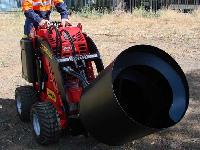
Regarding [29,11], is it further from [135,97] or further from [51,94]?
[135,97]

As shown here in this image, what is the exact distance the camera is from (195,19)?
16.2m

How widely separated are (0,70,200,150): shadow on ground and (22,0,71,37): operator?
4.02ft

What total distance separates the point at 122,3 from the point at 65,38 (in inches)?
637

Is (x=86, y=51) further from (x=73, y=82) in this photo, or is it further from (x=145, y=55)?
(x=145, y=55)

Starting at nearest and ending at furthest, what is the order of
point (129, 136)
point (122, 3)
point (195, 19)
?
point (129, 136)
point (195, 19)
point (122, 3)

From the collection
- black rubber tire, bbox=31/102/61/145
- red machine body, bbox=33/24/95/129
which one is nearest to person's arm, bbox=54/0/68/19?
red machine body, bbox=33/24/95/129

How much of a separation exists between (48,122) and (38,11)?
224cm

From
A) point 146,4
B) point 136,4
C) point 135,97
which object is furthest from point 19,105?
point 136,4

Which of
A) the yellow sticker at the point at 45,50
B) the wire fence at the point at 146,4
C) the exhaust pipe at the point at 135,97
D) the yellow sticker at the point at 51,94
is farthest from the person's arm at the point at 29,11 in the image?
the wire fence at the point at 146,4

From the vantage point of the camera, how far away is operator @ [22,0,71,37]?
5.89 m

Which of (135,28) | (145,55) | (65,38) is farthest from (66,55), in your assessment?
(135,28)

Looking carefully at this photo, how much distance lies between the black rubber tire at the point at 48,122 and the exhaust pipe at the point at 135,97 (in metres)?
0.72

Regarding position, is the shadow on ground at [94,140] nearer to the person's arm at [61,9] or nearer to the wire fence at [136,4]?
the person's arm at [61,9]

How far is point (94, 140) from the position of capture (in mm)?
5227
